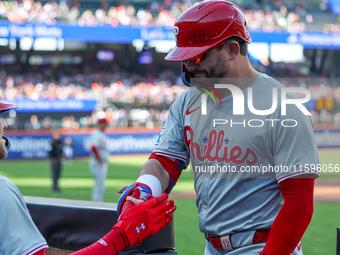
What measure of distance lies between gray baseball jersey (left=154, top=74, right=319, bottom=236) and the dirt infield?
30.0 feet

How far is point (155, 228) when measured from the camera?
1.98 metres

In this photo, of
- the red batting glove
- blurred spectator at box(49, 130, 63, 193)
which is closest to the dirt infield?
blurred spectator at box(49, 130, 63, 193)

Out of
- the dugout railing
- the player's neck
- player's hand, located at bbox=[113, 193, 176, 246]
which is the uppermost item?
the player's neck

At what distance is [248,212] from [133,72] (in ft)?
95.5

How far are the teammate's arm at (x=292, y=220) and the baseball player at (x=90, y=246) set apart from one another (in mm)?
469

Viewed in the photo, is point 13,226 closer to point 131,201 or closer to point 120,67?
point 131,201

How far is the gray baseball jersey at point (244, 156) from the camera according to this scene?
187 cm

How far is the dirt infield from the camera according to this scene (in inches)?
441

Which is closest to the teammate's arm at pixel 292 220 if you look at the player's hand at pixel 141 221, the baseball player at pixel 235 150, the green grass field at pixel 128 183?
the baseball player at pixel 235 150

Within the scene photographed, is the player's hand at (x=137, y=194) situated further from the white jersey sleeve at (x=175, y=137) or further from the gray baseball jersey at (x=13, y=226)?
the gray baseball jersey at (x=13, y=226)

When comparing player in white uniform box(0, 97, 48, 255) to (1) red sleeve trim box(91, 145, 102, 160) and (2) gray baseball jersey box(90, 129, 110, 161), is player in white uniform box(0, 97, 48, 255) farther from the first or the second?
(2) gray baseball jersey box(90, 129, 110, 161)

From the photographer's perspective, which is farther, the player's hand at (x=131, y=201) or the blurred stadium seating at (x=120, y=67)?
the blurred stadium seating at (x=120, y=67)

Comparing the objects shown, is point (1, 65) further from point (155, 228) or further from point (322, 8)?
point (155, 228)

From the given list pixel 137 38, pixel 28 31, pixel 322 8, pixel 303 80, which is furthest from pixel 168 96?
pixel 322 8
